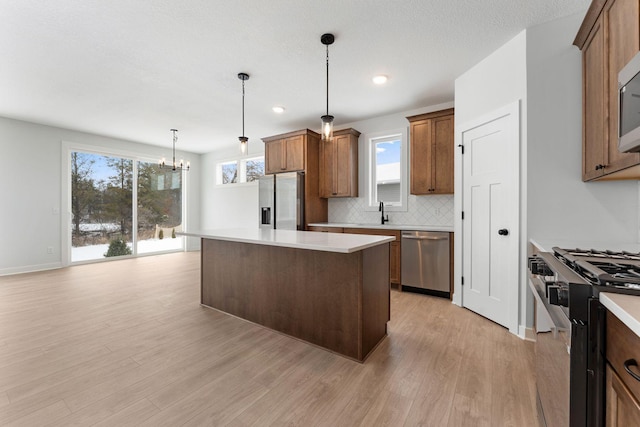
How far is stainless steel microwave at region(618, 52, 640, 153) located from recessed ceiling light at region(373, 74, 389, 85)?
2.45 metres

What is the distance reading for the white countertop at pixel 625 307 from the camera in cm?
63

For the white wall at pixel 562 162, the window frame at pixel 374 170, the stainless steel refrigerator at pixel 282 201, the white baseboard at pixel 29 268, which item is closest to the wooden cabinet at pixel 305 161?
Result: the stainless steel refrigerator at pixel 282 201

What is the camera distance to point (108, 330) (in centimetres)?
255

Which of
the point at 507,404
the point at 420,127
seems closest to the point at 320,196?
the point at 420,127

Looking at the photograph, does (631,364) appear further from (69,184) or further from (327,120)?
(69,184)

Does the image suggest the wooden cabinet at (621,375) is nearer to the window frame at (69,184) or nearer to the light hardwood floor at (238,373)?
the light hardwood floor at (238,373)

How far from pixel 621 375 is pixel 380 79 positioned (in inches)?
131

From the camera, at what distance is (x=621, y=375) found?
0.73 meters

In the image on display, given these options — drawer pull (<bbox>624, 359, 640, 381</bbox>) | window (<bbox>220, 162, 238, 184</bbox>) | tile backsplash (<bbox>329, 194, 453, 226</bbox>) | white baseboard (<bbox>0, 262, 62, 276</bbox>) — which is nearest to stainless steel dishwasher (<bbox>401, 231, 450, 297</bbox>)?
tile backsplash (<bbox>329, 194, 453, 226</bbox>)

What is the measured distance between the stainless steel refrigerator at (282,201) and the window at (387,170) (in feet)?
4.03

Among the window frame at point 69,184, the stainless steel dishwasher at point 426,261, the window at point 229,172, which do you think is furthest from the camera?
the window at point 229,172

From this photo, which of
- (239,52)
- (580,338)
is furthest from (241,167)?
(580,338)

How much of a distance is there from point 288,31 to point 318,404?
2.89 metres

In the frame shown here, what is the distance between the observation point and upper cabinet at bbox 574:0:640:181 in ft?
4.98
